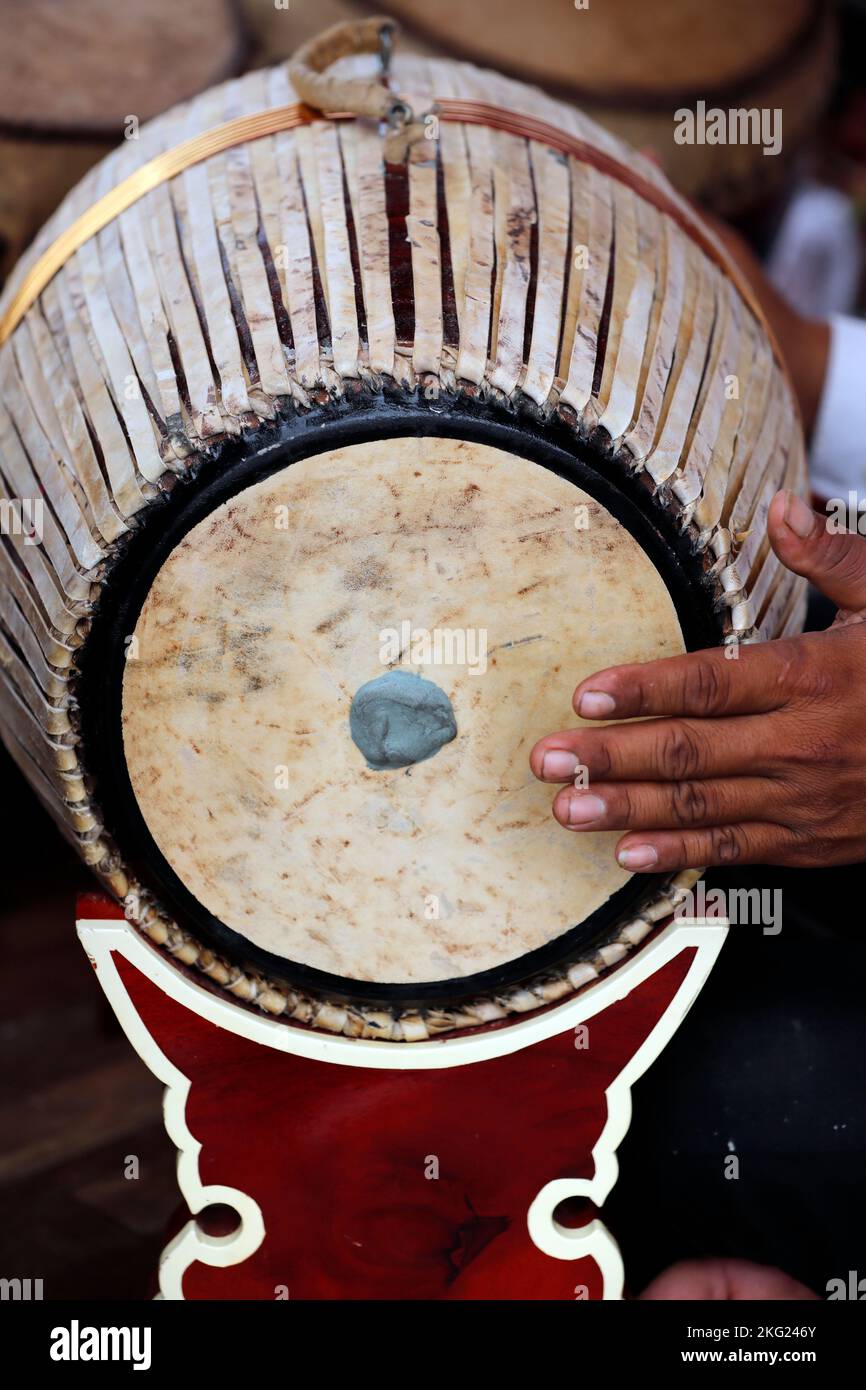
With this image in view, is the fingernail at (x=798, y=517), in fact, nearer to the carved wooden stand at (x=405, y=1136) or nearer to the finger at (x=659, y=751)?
the finger at (x=659, y=751)

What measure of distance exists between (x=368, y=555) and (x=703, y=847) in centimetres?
34

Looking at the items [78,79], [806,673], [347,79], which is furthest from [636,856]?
[78,79]

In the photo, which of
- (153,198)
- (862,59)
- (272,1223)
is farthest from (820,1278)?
(862,59)

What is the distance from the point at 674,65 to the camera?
2500 mm

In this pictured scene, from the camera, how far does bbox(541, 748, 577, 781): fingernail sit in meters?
0.98

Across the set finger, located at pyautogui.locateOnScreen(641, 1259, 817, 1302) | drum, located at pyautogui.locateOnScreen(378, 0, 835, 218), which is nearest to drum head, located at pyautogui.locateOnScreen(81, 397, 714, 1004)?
finger, located at pyautogui.locateOnScreen(641, 1259, 817, 1302)

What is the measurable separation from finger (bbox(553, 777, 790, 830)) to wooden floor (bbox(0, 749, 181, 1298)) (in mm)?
615

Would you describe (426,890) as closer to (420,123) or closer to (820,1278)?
(820,1278)

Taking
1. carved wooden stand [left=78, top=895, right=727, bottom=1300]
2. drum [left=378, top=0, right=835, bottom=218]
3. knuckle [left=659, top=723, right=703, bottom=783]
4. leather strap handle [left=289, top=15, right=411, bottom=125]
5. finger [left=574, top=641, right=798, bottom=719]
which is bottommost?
carved wooden stand [left=78, top=895, right=727, bottom=1300]

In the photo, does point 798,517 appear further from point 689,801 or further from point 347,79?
point 347,79

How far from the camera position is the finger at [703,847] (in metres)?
1.03

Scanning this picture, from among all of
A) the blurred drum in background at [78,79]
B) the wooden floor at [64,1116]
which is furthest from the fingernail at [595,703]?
the blurred drum in background at [78,79]

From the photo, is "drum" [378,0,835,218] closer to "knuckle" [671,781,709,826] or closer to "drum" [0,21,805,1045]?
"drum" [0,21,805,1045]

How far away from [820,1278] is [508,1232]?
0.29m
